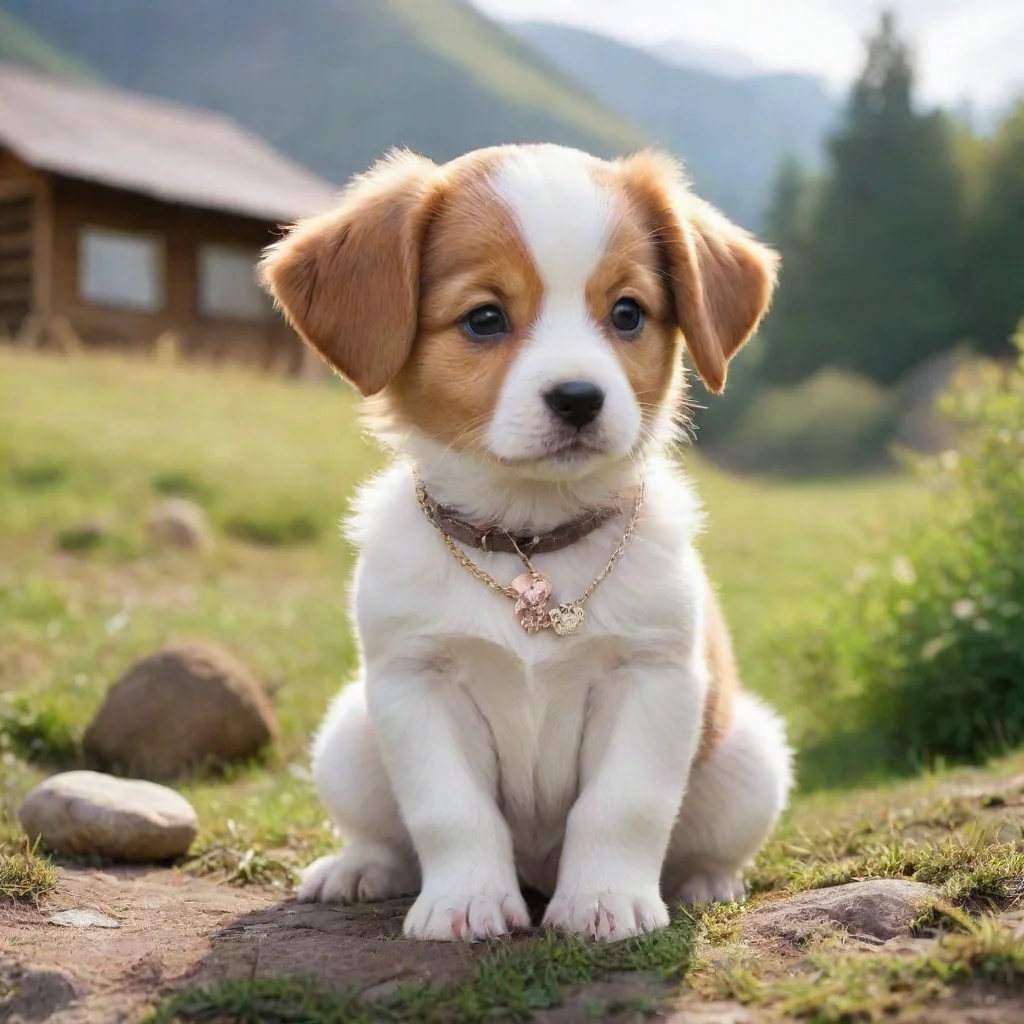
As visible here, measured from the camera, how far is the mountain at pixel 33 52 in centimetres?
6938

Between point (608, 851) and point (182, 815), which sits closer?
point (608, 851)

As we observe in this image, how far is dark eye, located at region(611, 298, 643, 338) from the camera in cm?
326

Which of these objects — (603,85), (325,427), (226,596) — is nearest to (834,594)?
(226,596)

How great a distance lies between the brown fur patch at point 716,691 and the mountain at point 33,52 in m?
71.0

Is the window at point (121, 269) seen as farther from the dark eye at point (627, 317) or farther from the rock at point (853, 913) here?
the rock at point (853, 913)

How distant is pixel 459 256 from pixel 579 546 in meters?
0.81

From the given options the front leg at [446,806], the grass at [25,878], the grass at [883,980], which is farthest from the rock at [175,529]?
the grass at [883,980]

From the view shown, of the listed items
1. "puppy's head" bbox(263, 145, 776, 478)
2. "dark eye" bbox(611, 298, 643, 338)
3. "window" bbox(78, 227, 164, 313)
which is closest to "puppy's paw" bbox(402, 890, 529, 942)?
"puppy's head" bbox(263, 145, 776, 478)

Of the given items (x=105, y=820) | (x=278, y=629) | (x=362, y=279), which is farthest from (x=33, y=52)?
(x=362, y=279)

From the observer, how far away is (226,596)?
29.5ft

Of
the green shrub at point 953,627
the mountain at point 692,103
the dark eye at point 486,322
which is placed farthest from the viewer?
the mountain at point 692,103

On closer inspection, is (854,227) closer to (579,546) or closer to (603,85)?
(579,546)

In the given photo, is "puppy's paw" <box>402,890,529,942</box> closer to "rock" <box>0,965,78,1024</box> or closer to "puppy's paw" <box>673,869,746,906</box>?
"puppy's paw" <box>673,869,746,906</box>

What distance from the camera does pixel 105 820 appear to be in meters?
3.99
